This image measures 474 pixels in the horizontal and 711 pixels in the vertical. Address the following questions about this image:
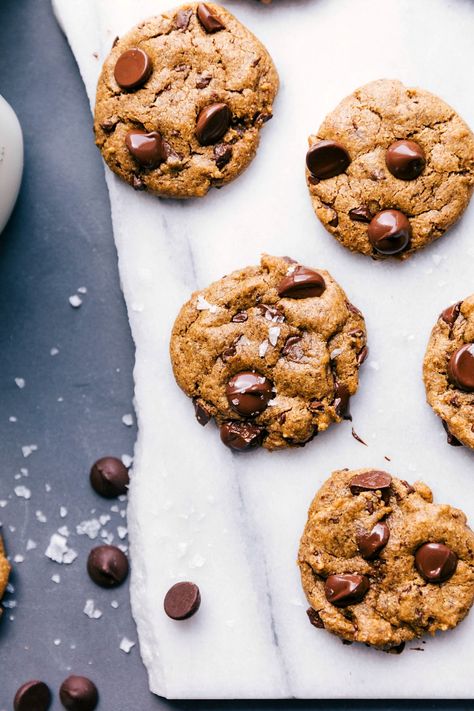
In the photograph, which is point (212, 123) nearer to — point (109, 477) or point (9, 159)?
point (9, 159)

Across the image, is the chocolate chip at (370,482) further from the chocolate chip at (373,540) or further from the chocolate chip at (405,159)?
the chocolate chip at (405,159)

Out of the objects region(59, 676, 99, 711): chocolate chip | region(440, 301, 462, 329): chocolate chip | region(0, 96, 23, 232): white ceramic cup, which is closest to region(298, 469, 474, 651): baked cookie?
region(440, 301, 462, 329): chocolate chip

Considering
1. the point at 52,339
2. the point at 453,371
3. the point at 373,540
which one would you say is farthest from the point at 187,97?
the point at 373,540

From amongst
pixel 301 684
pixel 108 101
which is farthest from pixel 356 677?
pixel 108 101

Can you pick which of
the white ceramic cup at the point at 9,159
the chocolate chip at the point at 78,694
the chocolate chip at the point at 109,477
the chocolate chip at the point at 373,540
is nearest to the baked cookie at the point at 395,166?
the chocolate chip at the point at 373,540

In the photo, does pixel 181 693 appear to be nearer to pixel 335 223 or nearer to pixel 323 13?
pixel 335 223

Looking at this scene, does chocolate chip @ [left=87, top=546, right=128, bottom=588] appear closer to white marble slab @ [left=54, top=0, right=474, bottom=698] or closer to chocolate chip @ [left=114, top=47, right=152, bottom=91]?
white marble slab @ [left=54, top=0, right=474, bottom=698]
